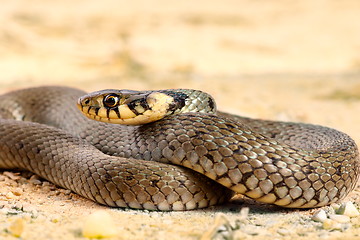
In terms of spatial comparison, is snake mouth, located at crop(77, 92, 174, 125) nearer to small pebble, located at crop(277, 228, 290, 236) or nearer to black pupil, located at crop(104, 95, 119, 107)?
black pupil, located at crop(104, 95, 119, 107)

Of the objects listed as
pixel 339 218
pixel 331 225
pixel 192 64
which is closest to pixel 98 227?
pixel 331 225

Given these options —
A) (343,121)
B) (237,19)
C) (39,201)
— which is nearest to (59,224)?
(39,201)

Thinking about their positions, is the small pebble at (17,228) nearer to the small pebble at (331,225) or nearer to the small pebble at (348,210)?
the small pebble at (331,225)

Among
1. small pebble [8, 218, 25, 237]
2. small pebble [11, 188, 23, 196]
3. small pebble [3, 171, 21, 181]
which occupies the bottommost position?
small pebble [3, 171, 21, 181]

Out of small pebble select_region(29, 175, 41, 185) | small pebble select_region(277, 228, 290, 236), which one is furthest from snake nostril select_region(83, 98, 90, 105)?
small pebble select_region(277, 228, 290, 236)

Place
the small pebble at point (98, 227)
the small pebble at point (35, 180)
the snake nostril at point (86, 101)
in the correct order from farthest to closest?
the small pebble at point (35, 180)
the snake nostril at point (86, 101)
the small pebble at point (98, 227)

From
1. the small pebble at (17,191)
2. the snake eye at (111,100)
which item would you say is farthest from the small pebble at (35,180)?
the snake eye at (111,100)

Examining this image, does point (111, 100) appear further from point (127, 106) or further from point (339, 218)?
point (339, 218)
